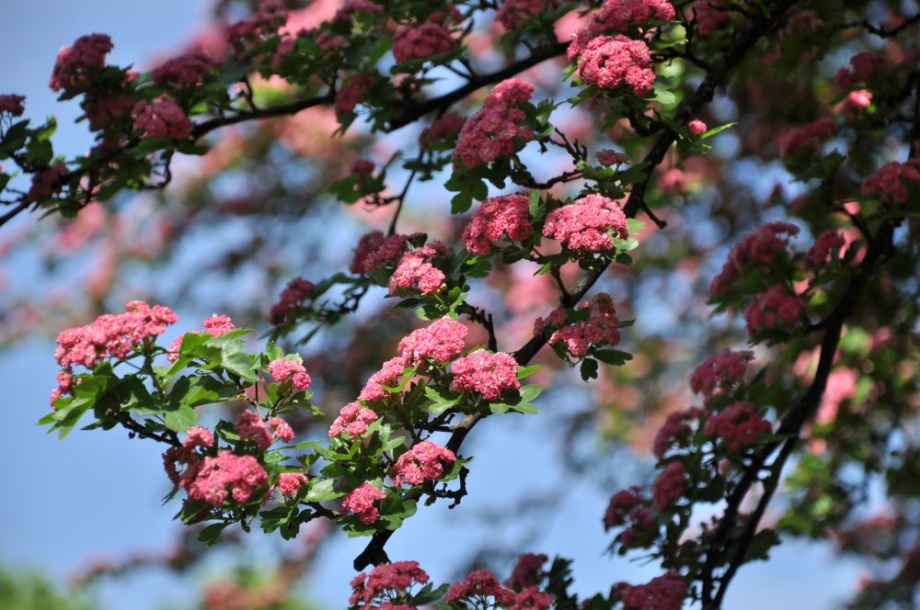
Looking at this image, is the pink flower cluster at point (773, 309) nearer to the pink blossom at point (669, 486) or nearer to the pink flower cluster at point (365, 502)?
the pink blossom at point (669, 486)

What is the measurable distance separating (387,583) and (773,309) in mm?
1616

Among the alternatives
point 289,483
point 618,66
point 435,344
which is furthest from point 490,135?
point 289,483

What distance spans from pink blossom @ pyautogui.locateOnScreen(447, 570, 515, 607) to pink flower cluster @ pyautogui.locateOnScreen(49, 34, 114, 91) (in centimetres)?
251

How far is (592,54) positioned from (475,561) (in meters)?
5.57

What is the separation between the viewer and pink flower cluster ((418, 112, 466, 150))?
173 inches

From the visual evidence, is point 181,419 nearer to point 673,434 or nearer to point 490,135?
point 490,135

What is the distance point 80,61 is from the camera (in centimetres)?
435

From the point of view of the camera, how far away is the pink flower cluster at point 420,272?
10.8ft

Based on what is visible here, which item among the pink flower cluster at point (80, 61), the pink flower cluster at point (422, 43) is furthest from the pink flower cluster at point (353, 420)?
the pink flower cluster at point (80, 61)

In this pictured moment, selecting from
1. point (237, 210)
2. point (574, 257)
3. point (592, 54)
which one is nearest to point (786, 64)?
point (592, 54)

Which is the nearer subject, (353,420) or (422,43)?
(353,420)

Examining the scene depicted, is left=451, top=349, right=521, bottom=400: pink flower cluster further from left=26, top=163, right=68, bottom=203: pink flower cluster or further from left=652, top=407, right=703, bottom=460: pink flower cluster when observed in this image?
left=26, top=163, right=68, bottom=203: pink flower cluster

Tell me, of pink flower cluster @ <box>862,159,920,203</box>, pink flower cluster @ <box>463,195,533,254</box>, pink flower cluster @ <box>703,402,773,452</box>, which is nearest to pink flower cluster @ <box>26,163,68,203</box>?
pink flower cluster @ <box>463,195,533,254</box>

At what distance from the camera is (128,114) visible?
444cm
